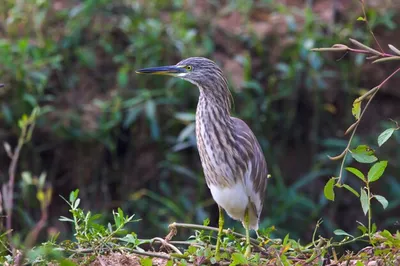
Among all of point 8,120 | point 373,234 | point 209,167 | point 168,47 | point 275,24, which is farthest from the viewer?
point 275,24

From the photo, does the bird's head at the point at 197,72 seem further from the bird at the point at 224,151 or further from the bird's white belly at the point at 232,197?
the bird's white belly at the point at 232,197

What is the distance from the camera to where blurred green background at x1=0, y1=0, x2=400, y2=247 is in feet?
20.5

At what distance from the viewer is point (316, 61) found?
21.3ft

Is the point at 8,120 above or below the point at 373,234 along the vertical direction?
below

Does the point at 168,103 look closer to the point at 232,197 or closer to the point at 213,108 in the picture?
the point at 213,108

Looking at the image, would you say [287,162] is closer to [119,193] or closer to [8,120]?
[119,193]

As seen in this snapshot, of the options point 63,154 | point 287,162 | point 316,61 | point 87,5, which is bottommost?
point 287,162

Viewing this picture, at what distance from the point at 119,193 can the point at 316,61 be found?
6.01 feet

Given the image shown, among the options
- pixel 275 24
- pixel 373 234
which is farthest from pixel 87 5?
pixel 373 234

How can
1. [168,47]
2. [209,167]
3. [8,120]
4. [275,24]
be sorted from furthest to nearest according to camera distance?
[275,24]
[168,47]
[8,120]
[209,167]

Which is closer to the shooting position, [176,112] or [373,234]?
[373,234]

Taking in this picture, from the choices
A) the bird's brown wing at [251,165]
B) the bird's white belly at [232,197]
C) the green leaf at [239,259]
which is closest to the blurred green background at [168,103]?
the bird's brown wing at [251,165]

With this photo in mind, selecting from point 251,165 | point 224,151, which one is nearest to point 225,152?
point 224,151

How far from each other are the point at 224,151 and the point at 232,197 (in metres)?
0.20
